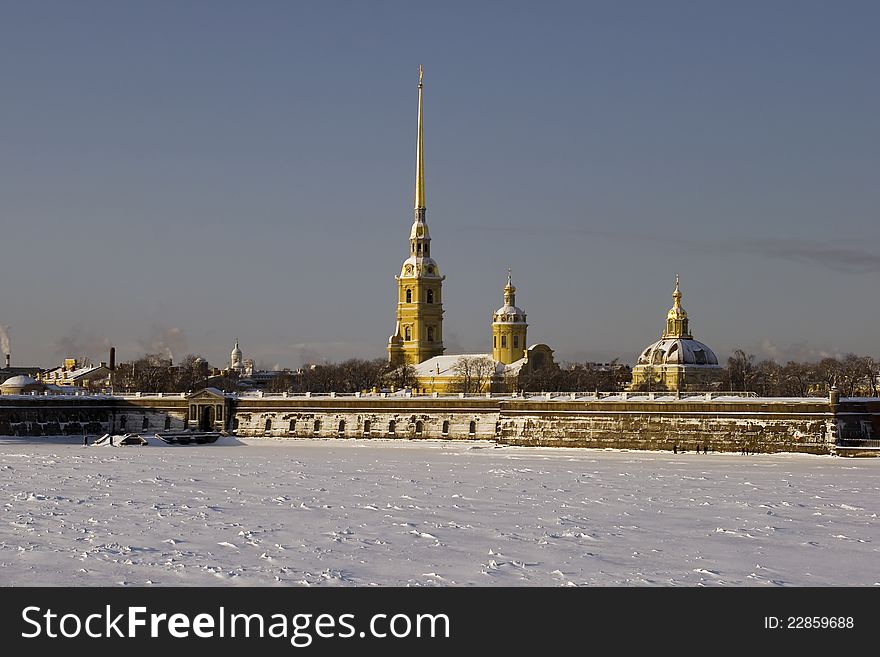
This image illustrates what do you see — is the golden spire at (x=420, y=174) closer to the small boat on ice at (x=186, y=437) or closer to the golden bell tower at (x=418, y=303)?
the golden bell tower at (x=418, y=303)

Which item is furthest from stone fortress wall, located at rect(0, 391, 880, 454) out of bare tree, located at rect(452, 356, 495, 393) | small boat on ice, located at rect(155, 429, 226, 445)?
→ bare tree, located at rect(452, 356, 495, 393)

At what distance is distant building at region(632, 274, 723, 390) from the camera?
129 meters

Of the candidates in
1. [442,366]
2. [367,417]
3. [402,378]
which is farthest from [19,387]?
[442,366]

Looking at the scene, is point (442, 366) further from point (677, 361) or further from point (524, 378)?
point (677, 361)

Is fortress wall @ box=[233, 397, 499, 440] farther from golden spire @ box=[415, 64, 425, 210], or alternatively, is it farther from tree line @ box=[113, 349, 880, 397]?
golden spire @ box=[415, 64, 425, 210]

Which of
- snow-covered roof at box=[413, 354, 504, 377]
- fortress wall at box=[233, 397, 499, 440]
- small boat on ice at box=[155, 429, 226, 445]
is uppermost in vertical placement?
snow-covered roof at box=[413, 354, 504, 377]

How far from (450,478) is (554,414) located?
80.2 ft

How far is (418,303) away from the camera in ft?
486

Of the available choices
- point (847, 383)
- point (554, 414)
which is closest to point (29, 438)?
point (554, 414)

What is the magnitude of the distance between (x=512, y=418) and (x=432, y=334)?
7904 cm

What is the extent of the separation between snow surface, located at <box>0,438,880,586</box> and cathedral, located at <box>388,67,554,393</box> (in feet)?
267

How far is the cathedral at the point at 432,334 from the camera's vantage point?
135750 mm

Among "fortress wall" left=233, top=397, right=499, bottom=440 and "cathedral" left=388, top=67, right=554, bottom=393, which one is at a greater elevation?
"cathedral" left=388, top=67, right=554, bottom=393
